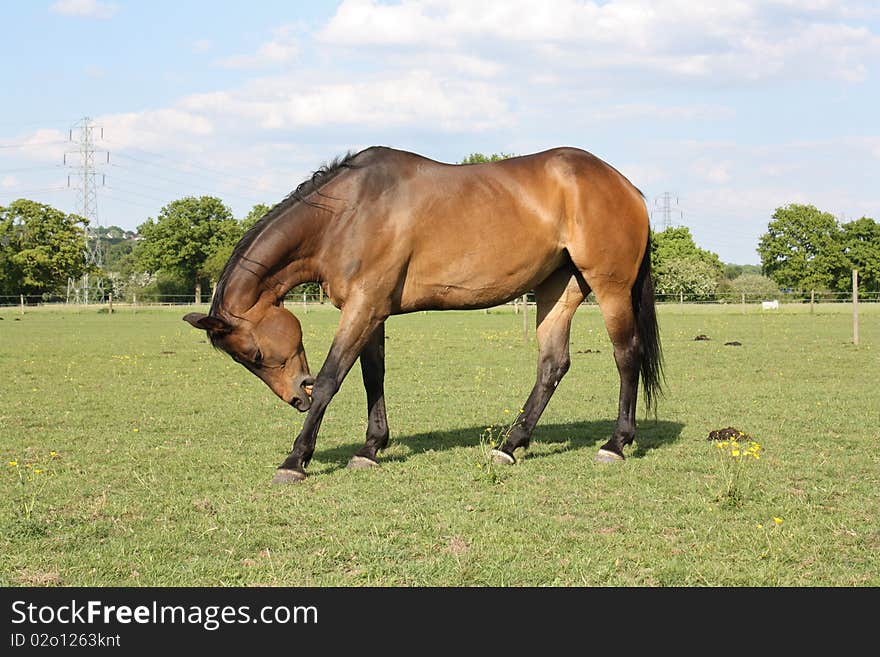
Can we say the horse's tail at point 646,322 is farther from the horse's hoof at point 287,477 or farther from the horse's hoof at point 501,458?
the horse's hoof at point 287,477

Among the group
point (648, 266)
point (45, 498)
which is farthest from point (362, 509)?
point (648, 266)

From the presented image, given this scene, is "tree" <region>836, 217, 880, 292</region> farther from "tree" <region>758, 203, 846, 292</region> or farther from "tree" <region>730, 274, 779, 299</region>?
"tree" <region>730, 274, 779, 299</region>

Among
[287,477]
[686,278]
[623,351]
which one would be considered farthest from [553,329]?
[686,278]

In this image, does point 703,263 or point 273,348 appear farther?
point 703,263

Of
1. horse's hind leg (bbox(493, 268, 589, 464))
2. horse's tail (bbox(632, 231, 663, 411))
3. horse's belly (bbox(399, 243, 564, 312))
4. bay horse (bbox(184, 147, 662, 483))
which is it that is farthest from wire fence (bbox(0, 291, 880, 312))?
horse's belly (bbox(399, 243, 564, 312))

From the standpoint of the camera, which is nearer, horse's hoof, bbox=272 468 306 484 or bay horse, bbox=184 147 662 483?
horse's hoof, bbox=272 468 306 484

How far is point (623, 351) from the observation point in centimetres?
802

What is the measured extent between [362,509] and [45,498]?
242cm

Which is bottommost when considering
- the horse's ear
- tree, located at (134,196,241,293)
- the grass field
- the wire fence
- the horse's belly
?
the grass field

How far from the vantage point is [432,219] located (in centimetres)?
717

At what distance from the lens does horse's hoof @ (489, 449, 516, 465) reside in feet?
24.3

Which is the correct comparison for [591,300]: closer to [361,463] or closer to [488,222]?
[488,222]

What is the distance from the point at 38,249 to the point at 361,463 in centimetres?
7191

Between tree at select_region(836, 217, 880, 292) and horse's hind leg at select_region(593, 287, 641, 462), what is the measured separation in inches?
3447
